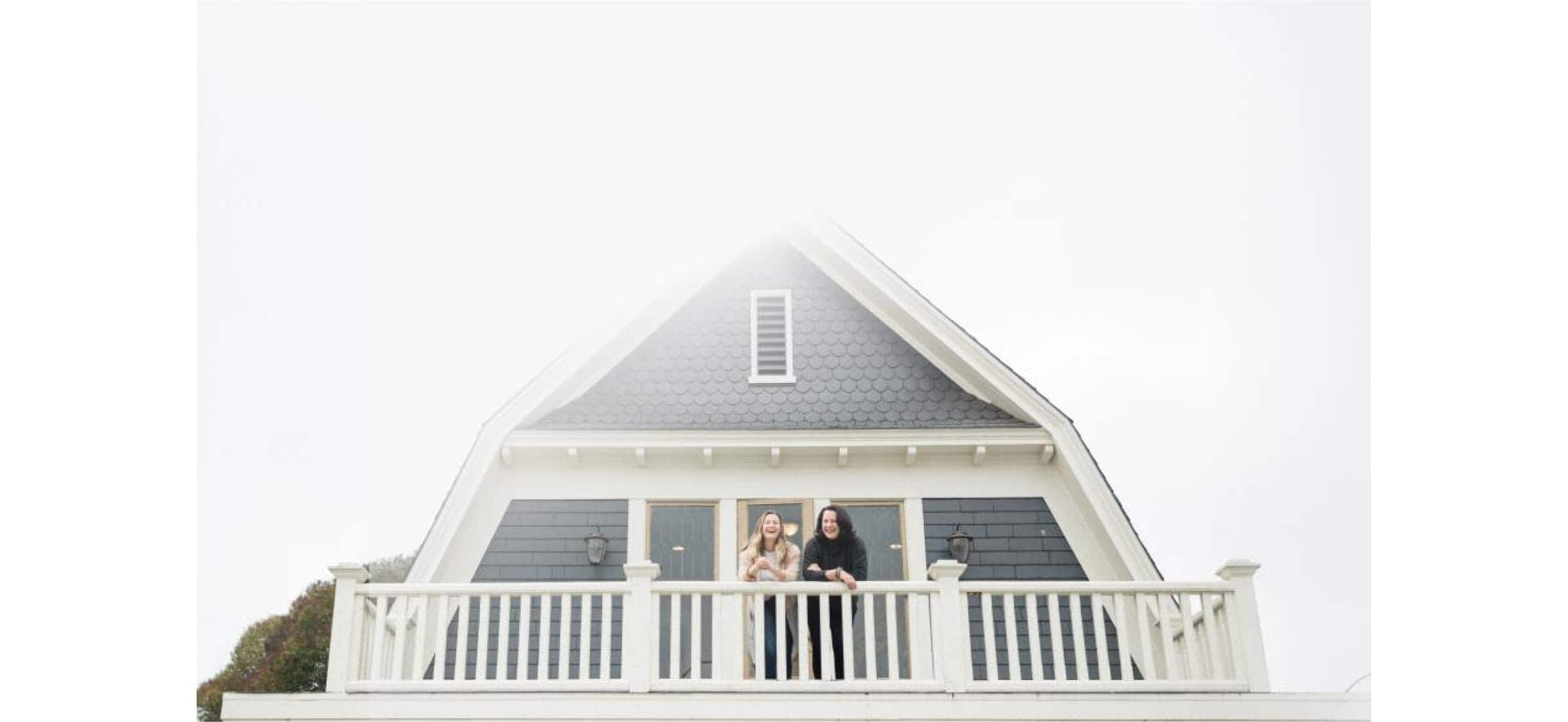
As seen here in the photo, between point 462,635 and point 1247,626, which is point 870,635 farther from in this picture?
point 462,635

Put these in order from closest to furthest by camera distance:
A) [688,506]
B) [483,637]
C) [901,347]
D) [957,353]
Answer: [483,637], [688,506], [957,353], [901,347]

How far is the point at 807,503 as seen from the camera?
5.43 m

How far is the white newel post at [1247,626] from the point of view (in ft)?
12.8

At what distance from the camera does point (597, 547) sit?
209 inches

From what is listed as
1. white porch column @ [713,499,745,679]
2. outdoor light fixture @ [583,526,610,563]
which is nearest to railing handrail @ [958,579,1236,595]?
white porch column @ [713,499,745,679]

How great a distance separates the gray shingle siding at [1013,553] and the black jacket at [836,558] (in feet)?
4.25

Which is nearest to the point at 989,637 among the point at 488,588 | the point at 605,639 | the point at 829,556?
the point at 829,556

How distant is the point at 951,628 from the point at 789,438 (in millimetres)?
1670

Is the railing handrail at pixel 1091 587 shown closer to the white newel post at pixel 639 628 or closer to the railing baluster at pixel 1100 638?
the railing baluster at pixel 1100 638

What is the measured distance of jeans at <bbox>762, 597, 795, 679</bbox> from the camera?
12.9ft

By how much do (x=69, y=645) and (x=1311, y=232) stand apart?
4126 millimetres

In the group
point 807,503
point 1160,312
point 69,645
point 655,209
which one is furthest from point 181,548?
point 1160,312

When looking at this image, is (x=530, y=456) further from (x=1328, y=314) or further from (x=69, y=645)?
(x=1328, y=314)

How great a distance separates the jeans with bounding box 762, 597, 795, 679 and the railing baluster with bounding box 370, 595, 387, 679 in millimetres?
1262
